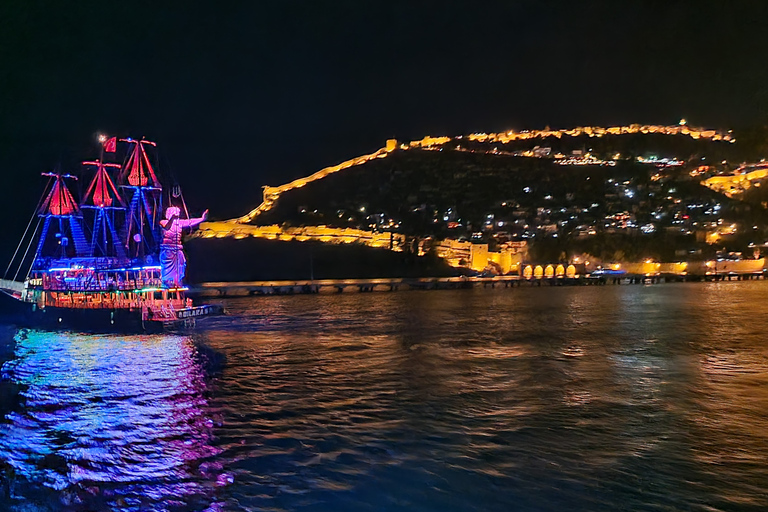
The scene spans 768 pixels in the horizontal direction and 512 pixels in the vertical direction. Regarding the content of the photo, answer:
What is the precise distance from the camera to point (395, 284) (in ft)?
211

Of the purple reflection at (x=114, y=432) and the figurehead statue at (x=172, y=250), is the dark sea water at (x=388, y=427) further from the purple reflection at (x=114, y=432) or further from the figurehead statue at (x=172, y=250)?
the figurehead statue at (x=172, y=250)

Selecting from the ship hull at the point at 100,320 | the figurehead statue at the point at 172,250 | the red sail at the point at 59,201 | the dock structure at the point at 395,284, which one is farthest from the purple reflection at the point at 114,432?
the dock structure at the point at 395,284

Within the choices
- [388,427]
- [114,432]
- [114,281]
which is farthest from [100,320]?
A: [388,427]

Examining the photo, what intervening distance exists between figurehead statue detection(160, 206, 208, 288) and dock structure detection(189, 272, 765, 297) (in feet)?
78.2

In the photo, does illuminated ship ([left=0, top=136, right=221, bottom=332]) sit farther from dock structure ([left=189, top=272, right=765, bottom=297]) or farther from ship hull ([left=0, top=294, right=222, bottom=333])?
dock structure ([left=189, top=272, right=765, bottom=297])

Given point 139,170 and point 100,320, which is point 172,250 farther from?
point 139,170

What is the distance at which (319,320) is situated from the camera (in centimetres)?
3045

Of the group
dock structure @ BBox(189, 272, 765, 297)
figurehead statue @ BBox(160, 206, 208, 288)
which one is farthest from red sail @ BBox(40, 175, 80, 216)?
dock structure @ BBox(189, 272, 765, 297)

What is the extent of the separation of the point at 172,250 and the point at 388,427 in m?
23.8

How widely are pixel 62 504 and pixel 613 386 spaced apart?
10.9 meters

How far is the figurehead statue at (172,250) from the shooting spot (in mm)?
30453

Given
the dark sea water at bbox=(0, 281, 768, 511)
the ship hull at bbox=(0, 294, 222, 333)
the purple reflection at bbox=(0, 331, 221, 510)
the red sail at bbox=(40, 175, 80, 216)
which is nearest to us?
the dark sea water at bbox=(0, 281, 768, 511)

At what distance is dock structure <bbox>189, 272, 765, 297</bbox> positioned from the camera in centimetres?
5859

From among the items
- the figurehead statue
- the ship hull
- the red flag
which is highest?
the red flag
